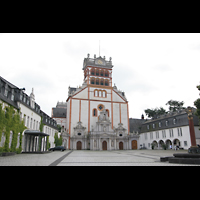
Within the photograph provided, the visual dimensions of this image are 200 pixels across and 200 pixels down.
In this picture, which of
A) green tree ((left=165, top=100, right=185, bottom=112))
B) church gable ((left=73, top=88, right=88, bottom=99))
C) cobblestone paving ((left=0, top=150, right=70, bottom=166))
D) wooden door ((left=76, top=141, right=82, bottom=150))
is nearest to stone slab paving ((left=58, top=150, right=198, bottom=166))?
cobblestone paving ((left=0, top=150, right=70, bottom=166))

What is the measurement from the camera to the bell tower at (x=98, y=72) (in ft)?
199

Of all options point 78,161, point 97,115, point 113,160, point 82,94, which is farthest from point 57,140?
point 113,160

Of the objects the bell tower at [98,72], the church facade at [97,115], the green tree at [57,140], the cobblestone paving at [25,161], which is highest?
the bell tower at [98,72]

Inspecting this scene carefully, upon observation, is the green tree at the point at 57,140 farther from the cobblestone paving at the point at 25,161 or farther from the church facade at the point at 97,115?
the cobblestone paving at the point at 25,161

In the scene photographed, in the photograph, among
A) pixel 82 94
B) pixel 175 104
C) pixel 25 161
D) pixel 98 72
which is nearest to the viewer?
pixel 25 161

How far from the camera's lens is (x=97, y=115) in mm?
56469

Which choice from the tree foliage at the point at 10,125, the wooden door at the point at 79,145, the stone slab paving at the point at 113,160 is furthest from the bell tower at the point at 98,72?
the stone slab paving at the point at 113,160

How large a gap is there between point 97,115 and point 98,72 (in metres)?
15.1

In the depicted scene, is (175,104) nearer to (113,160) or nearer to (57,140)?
(57,140)

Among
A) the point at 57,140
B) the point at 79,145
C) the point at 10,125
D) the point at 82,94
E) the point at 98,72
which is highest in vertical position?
the point at 98,72

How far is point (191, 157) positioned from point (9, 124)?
61.1 ft

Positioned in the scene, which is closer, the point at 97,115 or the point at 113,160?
the point at 113,160

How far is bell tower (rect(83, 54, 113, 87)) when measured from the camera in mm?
60719
